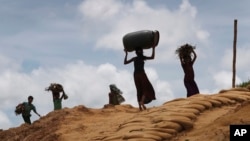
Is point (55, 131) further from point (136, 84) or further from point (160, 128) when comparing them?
point (160, 128)

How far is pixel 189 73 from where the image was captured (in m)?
12.3

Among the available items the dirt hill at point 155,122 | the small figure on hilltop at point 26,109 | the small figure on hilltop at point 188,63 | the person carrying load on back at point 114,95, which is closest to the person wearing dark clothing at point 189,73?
the small figure on hilltop at point 188,63

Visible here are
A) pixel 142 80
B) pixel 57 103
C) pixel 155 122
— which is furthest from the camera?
pixel 57 103

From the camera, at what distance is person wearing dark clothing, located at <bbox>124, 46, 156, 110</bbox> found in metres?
11.5

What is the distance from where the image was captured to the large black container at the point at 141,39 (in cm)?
1155

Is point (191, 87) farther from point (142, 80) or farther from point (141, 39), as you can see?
point (141, 39)

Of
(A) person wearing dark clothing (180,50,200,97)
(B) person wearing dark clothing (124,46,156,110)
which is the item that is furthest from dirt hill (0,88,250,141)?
(A) person wearing dark clothing (180,50,200,97)

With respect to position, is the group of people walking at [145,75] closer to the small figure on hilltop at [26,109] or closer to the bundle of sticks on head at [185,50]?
the bundle of sticks on head at [185,50]

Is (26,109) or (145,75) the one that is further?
(26,109)

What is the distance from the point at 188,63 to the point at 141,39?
1.31m

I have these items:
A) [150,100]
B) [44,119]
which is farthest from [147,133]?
[44,119]

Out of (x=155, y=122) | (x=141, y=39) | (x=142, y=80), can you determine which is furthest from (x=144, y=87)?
(x=155, y=122)

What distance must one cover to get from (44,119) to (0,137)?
3.70 feet

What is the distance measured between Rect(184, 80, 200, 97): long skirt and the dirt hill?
1346mm
